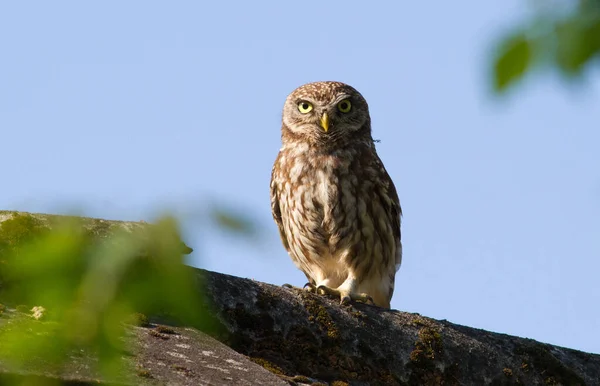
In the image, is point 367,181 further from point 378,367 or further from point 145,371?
point 145,371

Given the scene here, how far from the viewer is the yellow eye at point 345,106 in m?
7.59

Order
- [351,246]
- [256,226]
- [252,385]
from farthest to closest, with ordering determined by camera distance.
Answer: [351,246], [252,385], [256,226]

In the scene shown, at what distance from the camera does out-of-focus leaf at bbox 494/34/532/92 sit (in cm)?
133

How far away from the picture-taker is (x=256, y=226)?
121 centimetres

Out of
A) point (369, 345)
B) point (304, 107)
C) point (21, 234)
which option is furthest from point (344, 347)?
point (304, 107)

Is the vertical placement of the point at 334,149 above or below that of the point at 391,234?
above

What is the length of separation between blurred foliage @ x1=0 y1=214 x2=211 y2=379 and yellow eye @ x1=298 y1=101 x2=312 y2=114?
20.8ft

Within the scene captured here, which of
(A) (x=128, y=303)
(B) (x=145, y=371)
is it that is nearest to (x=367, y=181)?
(B) (x=145, y=371)

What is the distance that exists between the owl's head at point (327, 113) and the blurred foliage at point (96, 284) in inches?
236

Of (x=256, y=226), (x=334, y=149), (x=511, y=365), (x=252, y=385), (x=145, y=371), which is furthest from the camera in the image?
(x=334, y=149)

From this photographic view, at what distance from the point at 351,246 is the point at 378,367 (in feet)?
8.93

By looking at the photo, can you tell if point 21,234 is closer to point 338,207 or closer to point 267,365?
point 267,365

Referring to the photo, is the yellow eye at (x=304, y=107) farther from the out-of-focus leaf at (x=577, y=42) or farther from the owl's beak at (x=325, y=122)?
the out-of-focus leaf at (x=577, y=42)

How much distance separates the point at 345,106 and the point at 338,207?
117 cm
